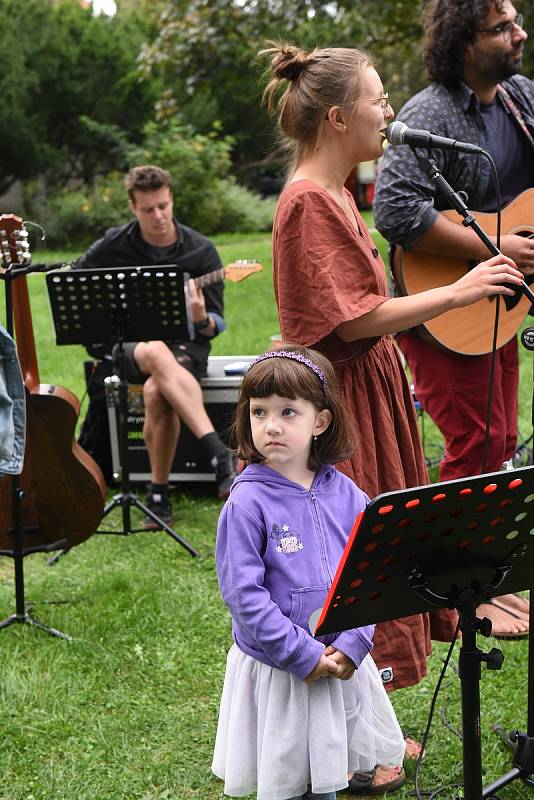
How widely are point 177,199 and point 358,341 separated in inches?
534

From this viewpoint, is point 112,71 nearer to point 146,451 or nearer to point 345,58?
point 146,451

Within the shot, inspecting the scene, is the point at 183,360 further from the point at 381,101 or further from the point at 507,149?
the point at 381,101

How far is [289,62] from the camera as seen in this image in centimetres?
279

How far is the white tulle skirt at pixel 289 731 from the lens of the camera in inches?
88.8

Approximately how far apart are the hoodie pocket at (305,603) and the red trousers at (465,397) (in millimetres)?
1601

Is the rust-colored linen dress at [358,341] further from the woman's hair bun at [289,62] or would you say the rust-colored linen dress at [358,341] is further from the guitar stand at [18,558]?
the guitar stand at [18,558]

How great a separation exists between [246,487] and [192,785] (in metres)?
1.21

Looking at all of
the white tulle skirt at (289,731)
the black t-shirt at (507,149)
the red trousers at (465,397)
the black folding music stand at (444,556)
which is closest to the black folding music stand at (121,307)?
the red trousers at (465,397)

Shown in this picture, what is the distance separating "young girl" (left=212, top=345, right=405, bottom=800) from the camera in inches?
88.4

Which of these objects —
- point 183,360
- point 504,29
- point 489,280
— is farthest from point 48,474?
point 504,29

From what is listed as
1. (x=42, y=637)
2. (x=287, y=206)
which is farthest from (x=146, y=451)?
(x=287, y=206)

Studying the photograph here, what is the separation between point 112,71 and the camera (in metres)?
18.9

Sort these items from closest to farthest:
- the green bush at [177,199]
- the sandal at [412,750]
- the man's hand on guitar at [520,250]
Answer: the sandal at [412,750] → the man's hand on guitar at [520,250] → the green bush at [177,199]

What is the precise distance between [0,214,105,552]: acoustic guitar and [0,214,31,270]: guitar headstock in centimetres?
30
